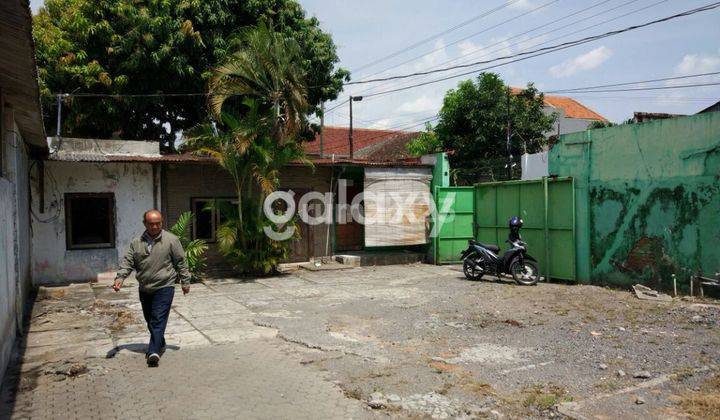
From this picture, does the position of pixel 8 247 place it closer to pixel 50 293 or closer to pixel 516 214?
pixel 50 293

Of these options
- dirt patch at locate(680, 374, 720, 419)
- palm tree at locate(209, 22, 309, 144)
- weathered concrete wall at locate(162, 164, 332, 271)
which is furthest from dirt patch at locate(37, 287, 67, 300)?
dirt patch at locate(680, 374, 720, 419)

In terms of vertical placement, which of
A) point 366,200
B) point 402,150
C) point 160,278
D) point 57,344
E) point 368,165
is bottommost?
point 57,344

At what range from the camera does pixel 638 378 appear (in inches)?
206

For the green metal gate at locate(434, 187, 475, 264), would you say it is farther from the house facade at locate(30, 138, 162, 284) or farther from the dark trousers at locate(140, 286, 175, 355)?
the dark trousers at locate(140, 286, 175, 355)

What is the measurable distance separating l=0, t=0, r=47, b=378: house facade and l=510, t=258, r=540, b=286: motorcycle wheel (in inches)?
352

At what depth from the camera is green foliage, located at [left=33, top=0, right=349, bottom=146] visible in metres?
15.5

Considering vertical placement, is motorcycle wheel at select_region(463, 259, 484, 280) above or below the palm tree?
below

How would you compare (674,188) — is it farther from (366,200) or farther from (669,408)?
(366,200)

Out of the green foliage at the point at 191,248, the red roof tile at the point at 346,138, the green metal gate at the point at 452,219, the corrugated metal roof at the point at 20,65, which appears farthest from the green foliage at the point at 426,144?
the corrugated metal roof at the point at 20,65

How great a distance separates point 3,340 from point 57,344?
147 centimetres

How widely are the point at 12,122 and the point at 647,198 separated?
1075cm

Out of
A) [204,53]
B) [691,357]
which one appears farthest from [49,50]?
[691,357]

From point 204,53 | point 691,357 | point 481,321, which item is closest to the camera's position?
point 691,357

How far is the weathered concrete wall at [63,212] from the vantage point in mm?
→ 11773
